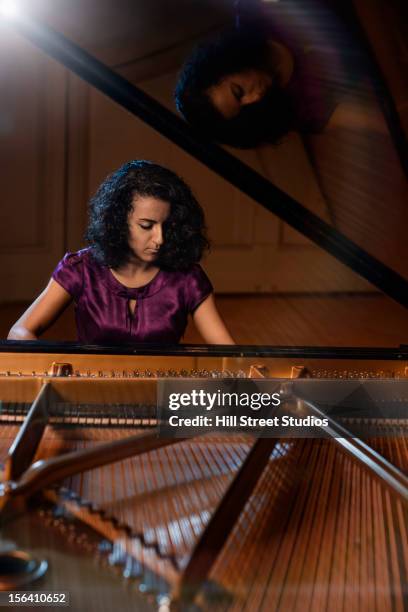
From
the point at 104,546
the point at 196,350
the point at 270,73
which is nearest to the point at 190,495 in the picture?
the point at 104,546

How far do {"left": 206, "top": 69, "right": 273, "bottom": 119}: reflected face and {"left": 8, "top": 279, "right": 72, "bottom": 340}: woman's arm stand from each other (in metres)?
0.84

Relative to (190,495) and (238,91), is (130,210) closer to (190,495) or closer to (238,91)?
(238,91)

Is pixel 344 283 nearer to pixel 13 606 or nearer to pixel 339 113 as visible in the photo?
pixel 339 113

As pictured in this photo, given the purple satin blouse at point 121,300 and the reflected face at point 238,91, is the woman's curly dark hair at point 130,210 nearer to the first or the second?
the purple satin blouse at point 121,300

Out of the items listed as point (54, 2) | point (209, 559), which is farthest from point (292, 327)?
point (209, 559)

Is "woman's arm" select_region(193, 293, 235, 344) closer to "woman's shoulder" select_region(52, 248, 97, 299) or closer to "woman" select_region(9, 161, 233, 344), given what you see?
"woman" select_region(9, 161, 233, 344)

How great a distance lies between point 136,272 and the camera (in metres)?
1.85

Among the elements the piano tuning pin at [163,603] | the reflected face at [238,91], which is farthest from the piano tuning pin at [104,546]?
the reflected face at [238,91]

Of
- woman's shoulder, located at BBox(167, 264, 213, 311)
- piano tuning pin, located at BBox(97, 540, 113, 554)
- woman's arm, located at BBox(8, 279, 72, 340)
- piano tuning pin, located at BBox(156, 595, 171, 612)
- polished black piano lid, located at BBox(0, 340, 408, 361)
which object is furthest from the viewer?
woman's shoulder, located at BBox(167, 264, 213, 311)

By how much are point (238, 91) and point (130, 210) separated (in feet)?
2.55

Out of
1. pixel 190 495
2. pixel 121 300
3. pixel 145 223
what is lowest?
pixel 190 495

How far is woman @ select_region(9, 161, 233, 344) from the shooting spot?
1.79 meters

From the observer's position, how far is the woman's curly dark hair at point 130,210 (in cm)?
179

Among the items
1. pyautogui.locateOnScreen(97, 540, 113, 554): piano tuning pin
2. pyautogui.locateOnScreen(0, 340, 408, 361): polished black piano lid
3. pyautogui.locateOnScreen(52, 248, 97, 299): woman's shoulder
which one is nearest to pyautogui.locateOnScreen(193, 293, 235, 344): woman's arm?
pyautogui.locateOnScreen(52, 248, 97, 299): woman's shoulder
